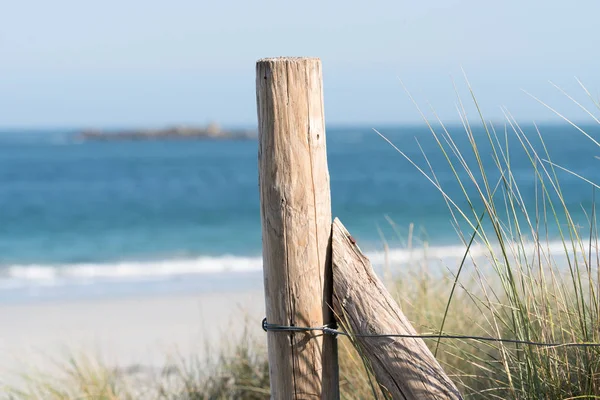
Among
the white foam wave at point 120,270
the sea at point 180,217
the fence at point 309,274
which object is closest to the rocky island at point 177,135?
the sea at point 180,217

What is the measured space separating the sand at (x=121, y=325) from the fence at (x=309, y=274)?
4.23m

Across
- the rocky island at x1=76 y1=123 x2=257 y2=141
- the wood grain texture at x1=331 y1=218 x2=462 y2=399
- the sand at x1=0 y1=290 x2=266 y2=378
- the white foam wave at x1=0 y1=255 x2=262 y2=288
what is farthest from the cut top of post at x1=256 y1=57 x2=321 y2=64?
the rocky island at x1=76 y1=123 x2=257 y2=141

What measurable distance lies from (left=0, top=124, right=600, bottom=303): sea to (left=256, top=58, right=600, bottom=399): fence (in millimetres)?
361

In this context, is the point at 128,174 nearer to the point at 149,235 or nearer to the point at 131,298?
the point at 149,235

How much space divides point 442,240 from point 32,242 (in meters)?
9.53

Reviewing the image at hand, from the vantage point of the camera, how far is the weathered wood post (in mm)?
2215

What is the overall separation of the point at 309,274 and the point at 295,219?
18 centimetres

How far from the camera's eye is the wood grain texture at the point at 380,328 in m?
2.13

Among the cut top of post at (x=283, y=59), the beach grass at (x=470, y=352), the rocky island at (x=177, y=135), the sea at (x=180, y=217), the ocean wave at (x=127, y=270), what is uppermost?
the rocky island at (x=177, y=135)

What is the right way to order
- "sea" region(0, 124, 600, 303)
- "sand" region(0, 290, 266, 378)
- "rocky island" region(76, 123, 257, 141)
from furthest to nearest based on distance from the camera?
"rocky island" region(76, 123, 257, 141), "sea" region(0, 124, 600, 303), "sand" region(0, 290, 266, 378)

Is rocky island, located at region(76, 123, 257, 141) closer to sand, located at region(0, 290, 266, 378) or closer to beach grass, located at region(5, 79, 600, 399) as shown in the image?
sand, located at region(0, 290, 266, 378)

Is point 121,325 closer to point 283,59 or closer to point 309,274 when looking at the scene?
point 309,274

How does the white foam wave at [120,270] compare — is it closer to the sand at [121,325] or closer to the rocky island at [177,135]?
the sand at [121,325]

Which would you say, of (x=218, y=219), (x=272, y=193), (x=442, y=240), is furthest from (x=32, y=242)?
(x=272, y=193)
